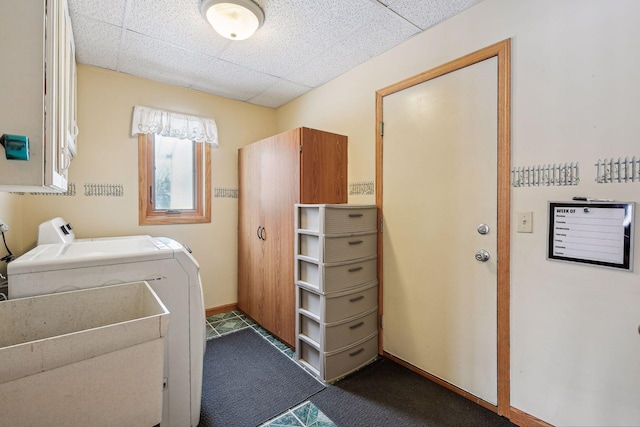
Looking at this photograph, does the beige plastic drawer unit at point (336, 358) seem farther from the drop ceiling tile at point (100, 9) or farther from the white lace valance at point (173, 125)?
the drop ceiling tile at point (100, 9)

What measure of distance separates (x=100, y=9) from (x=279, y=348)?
2.74m

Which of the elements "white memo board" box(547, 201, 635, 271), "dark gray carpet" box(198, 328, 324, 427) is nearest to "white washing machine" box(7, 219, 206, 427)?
"dark gray carpet" box(198, 328, 324, 427)

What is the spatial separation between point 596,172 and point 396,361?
1.75 meters

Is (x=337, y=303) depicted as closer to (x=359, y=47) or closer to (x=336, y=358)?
(x=336, y=358)

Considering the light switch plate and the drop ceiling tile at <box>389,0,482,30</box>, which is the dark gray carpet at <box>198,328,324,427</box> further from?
the drop ceiling tile at <box>389,0,482,30</box>

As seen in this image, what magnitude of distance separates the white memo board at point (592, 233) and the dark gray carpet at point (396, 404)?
103cm

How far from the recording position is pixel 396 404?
5.83ft

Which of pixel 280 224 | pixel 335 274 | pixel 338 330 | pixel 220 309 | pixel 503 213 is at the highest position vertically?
pixel 503 213

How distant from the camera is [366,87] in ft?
7.98

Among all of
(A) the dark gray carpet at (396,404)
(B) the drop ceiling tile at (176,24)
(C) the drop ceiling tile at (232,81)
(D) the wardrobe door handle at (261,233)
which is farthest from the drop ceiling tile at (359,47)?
(A) the dark gray carpet at (396,404)

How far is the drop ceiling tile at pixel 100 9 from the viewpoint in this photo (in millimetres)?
1723

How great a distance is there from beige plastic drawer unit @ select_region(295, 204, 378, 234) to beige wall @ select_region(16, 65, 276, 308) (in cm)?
137

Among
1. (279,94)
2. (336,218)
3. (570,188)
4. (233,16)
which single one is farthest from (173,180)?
(570,188)

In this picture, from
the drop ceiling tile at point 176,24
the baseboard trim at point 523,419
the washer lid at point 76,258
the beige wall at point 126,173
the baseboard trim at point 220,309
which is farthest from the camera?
the baseboard trim at point 220,309
